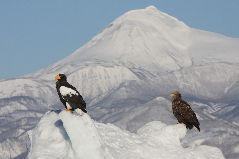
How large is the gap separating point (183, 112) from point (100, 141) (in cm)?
1570

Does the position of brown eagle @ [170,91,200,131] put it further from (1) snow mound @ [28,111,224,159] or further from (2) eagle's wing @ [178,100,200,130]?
(1) snow mound @ [28,111,224,159]

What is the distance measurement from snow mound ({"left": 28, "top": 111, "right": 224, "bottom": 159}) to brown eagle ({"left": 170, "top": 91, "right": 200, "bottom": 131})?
4163mm

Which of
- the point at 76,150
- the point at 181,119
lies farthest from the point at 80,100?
the point at 181,119

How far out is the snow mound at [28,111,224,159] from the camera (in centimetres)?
2556

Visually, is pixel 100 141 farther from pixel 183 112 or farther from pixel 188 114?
pixel 183 112

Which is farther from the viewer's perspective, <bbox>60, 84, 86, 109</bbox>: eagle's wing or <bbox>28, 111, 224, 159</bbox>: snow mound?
<bbox>60, 84, 86, 109</bbox>: eagle's wing

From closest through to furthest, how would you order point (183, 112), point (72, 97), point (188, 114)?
point (72, 97) → point (188, 114) → point (183, 112)

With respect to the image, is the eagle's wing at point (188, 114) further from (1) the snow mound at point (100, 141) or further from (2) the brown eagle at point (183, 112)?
(1) the snow mound at point (100, 141)

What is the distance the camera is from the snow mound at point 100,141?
83.9ft

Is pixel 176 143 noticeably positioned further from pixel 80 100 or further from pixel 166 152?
pixel 80 100

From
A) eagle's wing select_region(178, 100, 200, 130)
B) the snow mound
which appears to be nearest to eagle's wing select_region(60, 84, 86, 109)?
the snow mound

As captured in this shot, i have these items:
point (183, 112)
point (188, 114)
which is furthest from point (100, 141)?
point (183, 112)

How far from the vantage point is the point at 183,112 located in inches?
1601

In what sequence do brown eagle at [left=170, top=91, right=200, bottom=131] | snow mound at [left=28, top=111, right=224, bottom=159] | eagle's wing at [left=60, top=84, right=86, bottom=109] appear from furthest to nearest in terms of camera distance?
brown eagle at [left=170, top=91, right=200, bottom=131] → eagle's wing at [left=60, top=84, right=86, bottom=109] → snow mound at [left=28, top=111, right=224, bottom=159]
